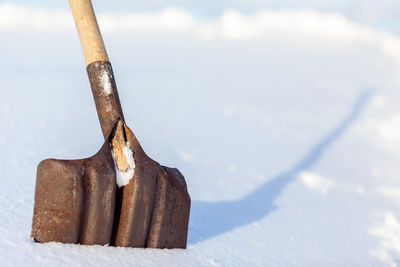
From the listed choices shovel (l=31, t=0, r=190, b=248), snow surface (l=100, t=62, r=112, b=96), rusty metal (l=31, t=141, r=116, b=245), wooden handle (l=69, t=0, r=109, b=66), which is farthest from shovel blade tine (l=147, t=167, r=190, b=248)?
wooden handle (l=69, t=0, r=109, b=66)

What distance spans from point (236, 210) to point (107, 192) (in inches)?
40.6

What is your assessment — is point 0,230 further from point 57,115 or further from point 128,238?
point 57,115

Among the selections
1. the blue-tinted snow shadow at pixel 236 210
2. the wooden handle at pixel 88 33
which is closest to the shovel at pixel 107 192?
the wooden handle at pixel 88 33

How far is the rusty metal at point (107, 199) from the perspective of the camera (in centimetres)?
137

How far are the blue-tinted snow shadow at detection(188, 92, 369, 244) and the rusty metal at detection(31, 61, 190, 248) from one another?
0.80 feet

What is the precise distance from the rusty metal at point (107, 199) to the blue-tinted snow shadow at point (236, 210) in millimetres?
243

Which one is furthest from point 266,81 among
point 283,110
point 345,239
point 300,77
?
point 345,239

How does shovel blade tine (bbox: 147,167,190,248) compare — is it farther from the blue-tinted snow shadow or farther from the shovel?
the blue-tinted snow shadow

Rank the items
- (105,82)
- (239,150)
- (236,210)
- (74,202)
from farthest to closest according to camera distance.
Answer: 1. (239,150)
2. (236,210)
3. (105,82)
4. (74,202)

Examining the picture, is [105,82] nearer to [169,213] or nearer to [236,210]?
[169,213]

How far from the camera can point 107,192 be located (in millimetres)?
1440

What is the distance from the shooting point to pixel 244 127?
4.13 meters

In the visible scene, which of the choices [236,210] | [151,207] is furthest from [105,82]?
[236,210]

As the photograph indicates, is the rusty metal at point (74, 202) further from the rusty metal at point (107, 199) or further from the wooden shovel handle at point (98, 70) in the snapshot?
the wooden shovel handle at point (98, 70)
